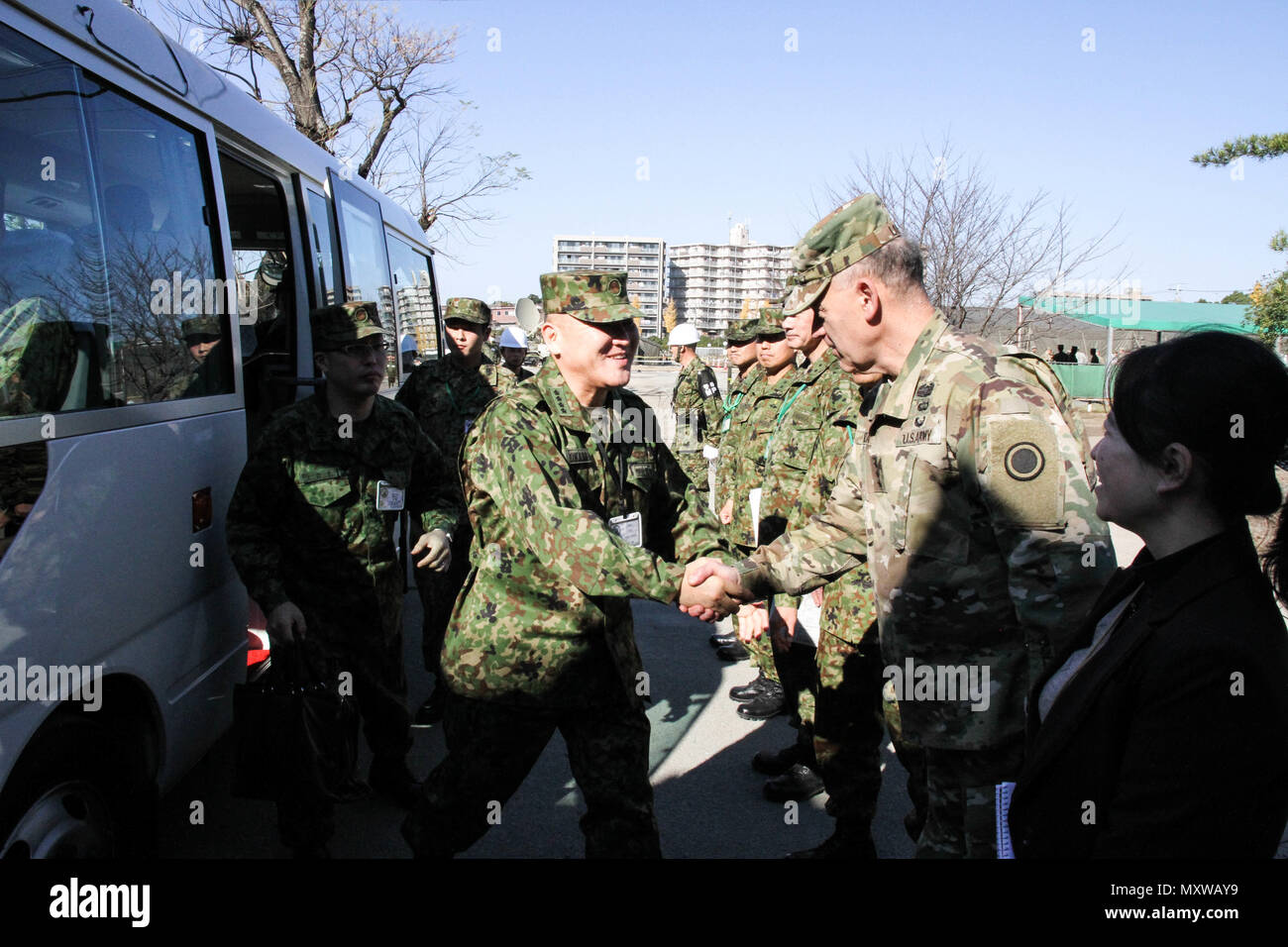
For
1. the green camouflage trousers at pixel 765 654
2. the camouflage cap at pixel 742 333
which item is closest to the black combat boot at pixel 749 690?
the green camouflage trousers at pixel 765 654

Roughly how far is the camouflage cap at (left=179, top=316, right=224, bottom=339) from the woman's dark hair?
2957 mm

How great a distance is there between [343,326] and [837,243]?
2133 mm

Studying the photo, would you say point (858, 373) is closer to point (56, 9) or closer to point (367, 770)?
point (56, 9)

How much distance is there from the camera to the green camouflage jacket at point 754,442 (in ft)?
17.7

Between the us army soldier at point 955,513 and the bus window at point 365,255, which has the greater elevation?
the bus window at point 365,255

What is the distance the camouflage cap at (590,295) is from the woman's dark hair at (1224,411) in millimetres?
1557

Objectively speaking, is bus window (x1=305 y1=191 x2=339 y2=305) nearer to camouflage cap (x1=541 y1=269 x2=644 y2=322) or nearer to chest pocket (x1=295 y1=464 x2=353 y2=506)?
chest pocket (x1=295 y1=464 x2=353 y2=506)

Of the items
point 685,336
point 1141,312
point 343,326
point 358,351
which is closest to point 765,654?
point 358,351

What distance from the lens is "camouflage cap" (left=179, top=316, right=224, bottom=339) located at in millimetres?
3141

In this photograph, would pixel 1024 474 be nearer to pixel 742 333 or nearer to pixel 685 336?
pixel 742 333

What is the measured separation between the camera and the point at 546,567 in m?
2.57

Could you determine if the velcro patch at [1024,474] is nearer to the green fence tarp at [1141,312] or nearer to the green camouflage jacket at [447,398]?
the green camouflage jacket at [447,398]

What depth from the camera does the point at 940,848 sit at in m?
2.27
